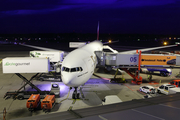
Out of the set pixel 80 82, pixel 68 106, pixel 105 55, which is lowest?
pixel 68 106

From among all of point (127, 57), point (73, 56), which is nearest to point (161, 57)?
point (127, 57)

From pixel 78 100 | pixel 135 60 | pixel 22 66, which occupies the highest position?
pixel 135 60

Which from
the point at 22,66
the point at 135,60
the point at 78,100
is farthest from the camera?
the point at 135,60

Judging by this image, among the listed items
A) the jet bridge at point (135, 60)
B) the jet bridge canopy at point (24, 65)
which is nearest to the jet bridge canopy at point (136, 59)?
the jet bridge at point (135, 60)

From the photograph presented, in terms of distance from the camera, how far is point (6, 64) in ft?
60.2

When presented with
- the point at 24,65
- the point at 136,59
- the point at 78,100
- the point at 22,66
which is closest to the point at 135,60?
the point at 136,59

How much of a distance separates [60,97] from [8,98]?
651 cm

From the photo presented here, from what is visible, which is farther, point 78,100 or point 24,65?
point 24,65

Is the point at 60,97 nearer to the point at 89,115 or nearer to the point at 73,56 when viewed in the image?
the point at 73,56

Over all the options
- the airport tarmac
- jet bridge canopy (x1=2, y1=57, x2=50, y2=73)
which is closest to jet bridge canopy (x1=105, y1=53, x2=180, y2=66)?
the airport tarmac

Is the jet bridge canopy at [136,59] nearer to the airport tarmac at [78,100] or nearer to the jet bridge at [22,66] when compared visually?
the airport tarmac at [78,100]

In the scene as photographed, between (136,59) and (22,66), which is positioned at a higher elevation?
(136,59)

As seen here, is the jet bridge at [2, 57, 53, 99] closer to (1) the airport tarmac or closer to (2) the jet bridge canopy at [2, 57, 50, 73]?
(2) the jet bridge canopy at [2, 57, 50, 73]

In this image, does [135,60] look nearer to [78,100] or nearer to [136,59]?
[136,59]
